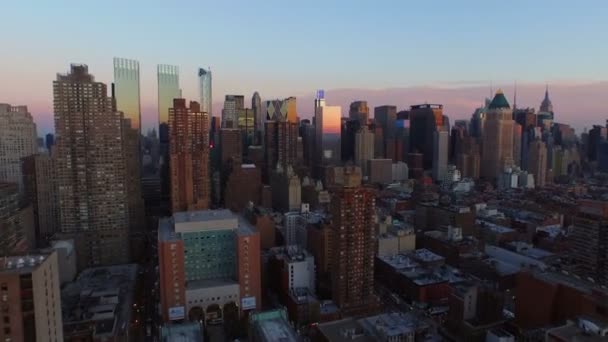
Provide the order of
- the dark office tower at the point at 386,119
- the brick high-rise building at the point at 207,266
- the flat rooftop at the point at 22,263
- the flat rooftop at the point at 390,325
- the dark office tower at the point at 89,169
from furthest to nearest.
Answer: the dark office tower at the point at 386,119, the dark office tower at the point at 89,169, the brick high-rise building at the point at 207,266, the flat rooftop at the point at 390,325, the flat rooftop at the point at 22,263

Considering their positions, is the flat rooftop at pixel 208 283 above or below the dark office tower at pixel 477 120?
below

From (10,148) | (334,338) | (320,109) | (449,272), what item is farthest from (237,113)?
(334,338)

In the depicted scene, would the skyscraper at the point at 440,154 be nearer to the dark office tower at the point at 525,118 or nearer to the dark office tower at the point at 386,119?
the dark office tower at the point at 386,119

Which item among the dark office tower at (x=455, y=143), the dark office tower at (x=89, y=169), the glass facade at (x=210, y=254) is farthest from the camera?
the dark office tower at (x=455, y=143)

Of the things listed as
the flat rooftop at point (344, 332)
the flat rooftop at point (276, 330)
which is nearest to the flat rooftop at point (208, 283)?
the flat rooftop at point (276, 330)

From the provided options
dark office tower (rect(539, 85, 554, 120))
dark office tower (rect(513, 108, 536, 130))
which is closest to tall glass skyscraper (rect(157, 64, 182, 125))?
dark office tower (rect(513, 108, 536, 130))

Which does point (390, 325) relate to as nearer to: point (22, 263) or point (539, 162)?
point (22, 263)

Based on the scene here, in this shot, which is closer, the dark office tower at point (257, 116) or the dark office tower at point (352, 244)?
the dark office tower at point (352, 244)
